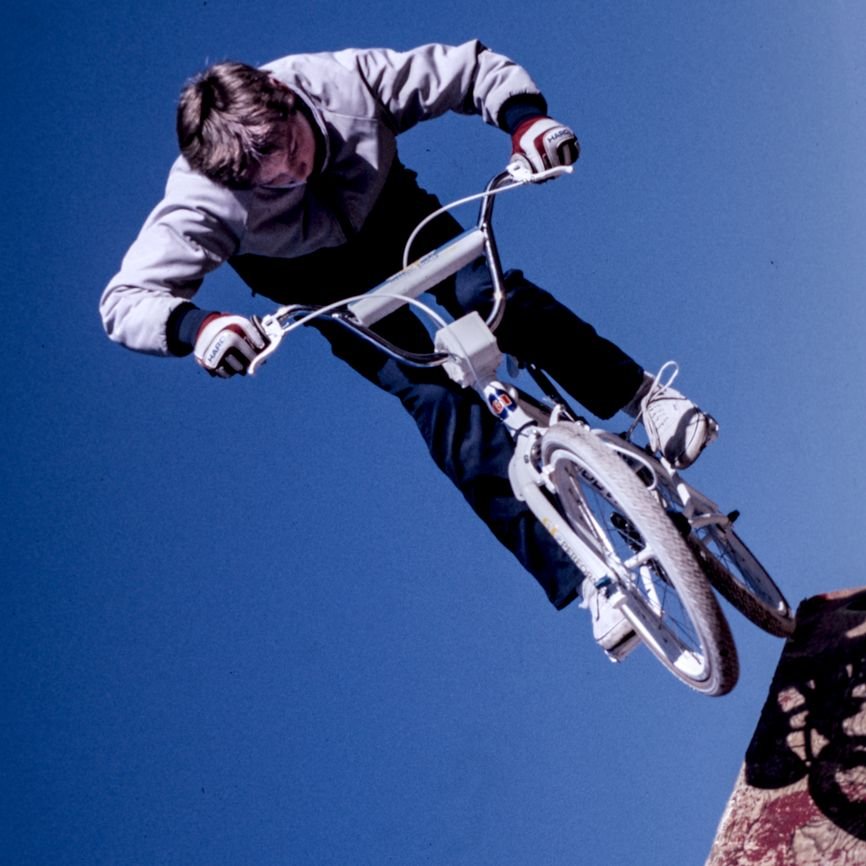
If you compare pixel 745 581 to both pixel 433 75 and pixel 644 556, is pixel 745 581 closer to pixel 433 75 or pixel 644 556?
pixel 644 556

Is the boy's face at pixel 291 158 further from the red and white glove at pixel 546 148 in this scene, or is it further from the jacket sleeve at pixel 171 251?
the red and white glove at pixel 546 148

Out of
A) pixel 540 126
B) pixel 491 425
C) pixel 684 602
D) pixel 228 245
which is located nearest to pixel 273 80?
pixel 228 245

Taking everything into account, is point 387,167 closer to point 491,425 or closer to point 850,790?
point 491,425

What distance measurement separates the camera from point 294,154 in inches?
127

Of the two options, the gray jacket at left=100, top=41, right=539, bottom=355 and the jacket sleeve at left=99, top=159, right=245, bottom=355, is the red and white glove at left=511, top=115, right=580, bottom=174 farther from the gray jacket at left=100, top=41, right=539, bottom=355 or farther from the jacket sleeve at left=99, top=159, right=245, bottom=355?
the jacket sleeve at left=99, top=159, right=245, bottom=355

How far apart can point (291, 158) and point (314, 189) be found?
1.20 feet

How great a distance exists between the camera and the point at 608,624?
3.19m

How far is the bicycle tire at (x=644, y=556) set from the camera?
8.51 feet

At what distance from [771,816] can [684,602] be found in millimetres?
1334

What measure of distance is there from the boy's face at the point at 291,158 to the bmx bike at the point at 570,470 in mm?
462

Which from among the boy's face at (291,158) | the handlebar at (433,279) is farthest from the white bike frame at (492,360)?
the boy's face at (291,158)

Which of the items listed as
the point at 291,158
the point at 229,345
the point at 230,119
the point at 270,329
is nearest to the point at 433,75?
the point at 291,158

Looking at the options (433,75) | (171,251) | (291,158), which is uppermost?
(433,75)

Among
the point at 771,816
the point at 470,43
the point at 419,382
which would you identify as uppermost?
the point at 470,43
